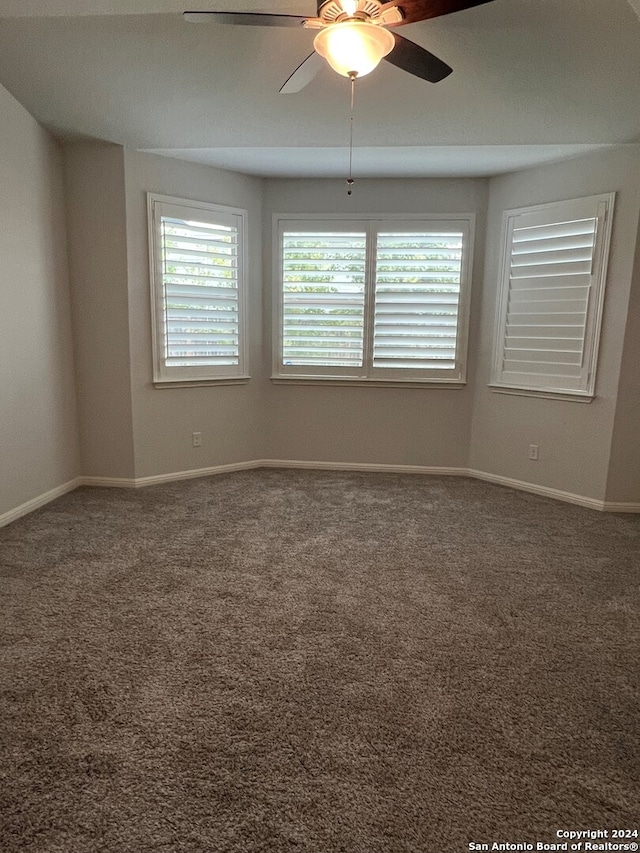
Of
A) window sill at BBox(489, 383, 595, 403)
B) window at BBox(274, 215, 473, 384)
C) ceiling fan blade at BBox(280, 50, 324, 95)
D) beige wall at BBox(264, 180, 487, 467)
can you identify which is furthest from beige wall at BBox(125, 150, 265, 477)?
window sill at BBox(489, 383, 595, 403)

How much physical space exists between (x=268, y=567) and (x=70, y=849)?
158cm

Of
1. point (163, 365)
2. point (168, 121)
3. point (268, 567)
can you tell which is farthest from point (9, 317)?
point (268, 567)

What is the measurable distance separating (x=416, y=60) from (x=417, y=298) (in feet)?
7.82

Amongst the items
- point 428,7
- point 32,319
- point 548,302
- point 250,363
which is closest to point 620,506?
point 548,302

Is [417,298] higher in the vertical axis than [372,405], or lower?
higher

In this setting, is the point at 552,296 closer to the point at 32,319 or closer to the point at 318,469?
the point at 318,469

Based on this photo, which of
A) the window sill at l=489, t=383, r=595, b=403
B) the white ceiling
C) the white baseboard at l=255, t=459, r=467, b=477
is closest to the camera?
the white ceiling

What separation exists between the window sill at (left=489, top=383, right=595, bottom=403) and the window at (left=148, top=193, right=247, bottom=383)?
7.68ft

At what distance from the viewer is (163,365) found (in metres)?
4.15

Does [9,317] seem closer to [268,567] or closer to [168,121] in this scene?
[168,121]

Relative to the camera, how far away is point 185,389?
4297 mm

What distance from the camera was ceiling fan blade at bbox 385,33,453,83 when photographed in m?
2.04

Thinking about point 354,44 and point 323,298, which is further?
point 323,298

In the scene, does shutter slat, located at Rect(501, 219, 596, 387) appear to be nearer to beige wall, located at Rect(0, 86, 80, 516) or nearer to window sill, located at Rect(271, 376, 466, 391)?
window sill, located at Rect(271, 376, 466, 391)
